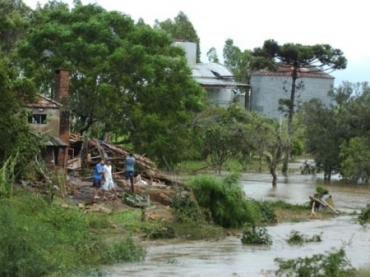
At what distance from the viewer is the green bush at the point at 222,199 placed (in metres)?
37.0

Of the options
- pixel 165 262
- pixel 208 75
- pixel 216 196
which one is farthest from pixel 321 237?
pixel 208 75

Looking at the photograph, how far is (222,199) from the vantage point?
1469 inches

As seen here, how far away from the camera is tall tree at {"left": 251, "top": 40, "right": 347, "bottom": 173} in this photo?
70.7 metres

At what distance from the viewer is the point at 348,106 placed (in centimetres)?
7019

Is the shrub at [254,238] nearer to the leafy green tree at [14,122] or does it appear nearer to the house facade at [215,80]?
the leafy green tree at [14,122]

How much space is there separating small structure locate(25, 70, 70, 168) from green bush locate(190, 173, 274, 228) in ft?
20.2

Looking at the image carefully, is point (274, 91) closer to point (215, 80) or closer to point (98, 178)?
point (215, 80)

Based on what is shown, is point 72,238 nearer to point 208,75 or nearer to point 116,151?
point 116,151

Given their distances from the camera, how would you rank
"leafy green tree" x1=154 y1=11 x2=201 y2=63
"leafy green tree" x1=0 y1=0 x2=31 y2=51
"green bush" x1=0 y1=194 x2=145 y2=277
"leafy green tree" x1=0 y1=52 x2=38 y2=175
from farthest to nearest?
1. "leafy green tree" x1=154 y1=11 x2=201 y2=63
2. "leafy green tree" x1=0 y1=0 x2=31 y2=51
3. "leafy green tree" x1=0 y1=52 x2=38 y2=175
4. "green bush" x1=0 y1=194 x2=145 y2=277

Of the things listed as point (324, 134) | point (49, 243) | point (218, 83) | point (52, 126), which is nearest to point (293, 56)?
point (324, 134)

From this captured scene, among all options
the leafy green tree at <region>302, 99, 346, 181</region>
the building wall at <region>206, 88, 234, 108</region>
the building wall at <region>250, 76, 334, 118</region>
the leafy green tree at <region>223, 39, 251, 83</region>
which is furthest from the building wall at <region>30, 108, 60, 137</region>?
the leafy green tree at <region>223, 39, 251, 83</region>

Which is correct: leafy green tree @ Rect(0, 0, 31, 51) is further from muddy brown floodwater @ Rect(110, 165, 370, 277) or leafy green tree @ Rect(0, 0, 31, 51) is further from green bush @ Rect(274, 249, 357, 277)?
green bush @ Rect(274, 249, 357, 277)

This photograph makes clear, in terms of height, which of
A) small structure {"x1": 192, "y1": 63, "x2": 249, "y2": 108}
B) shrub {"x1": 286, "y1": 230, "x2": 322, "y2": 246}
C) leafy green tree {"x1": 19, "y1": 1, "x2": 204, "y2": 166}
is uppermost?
small structure {"x1": 192, "y1": 63, "x2": 249, "y2": 108}

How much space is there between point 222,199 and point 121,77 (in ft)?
53.4
